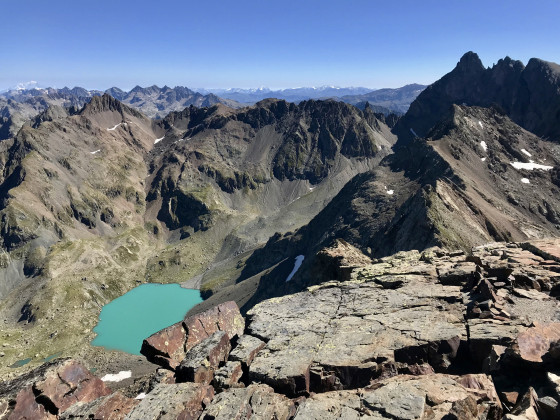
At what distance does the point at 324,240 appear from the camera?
128500mm

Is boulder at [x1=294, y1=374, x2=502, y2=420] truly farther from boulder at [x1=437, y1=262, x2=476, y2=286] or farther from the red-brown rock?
the red-brown rock

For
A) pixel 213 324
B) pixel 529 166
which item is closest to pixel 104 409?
pixel 213 324

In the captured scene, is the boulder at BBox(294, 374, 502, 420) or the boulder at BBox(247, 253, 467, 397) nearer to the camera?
the boulder at BBox(294, 374, 502, 420)

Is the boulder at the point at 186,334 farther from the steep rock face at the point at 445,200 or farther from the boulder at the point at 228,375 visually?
the steep rock face at the point at 445,200

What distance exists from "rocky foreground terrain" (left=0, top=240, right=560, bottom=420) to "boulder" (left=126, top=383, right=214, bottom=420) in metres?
0.07

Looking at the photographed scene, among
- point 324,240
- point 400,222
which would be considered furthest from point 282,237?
point 400,222

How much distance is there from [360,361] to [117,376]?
338 ft

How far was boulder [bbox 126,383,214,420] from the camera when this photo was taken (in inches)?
829

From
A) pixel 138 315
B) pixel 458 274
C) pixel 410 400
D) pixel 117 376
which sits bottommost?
pixel 138 315

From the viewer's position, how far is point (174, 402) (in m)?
21.8

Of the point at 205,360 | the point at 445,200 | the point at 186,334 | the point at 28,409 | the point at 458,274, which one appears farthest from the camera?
the point at 445,200

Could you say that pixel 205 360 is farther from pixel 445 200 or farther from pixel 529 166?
pixel 529 166

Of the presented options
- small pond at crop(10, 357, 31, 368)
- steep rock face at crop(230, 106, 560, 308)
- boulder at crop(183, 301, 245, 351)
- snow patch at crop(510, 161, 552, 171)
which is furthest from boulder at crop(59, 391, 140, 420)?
snow patch at crop(510, 161, 552, 171)

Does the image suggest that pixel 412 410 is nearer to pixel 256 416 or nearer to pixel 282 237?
pixel 256 416
